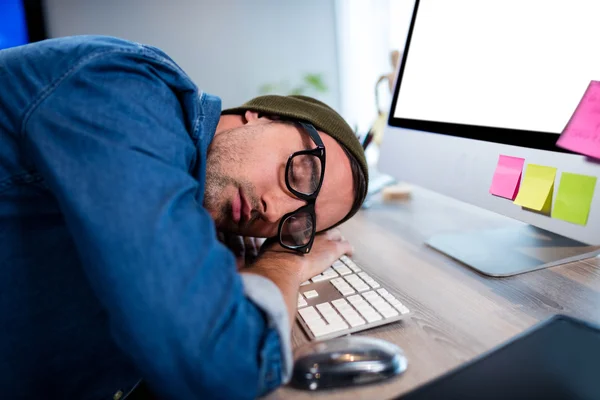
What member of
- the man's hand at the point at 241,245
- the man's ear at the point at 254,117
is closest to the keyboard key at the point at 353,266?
the man's hand at the point at 241,245

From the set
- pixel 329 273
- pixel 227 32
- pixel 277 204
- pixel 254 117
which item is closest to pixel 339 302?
pixel 329 273

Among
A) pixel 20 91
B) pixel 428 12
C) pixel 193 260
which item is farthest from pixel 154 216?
pixel 428 12

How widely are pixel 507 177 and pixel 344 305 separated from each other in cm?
40

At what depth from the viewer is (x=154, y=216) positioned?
1.42 ft

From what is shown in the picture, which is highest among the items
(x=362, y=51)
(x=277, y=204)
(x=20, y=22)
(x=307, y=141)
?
(x=20, y=22)

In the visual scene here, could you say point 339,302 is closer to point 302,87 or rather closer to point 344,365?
point 344,365

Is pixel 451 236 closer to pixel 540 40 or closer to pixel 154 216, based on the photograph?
pixel 540 40

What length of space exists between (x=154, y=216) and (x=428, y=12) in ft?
2.68

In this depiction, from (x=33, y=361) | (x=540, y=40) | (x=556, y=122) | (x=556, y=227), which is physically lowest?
(x=33, y=361)

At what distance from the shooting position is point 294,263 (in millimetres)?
689

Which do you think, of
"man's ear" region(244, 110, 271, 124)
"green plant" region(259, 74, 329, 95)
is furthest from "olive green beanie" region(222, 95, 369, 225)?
"green plant" region(259, 74, 329, 95)

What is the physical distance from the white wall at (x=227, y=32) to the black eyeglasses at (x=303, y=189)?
2.55m

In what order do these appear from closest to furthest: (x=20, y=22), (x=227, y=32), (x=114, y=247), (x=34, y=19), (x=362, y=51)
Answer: (x=114, y=247) → (x=20, y=22) → (x=34, y=19) → (x=362, y=51) → (x=227, y=32)

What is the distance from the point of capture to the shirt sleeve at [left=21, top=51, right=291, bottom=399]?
413mm
